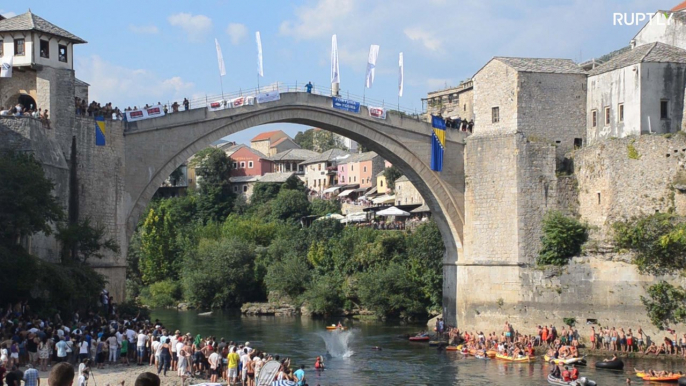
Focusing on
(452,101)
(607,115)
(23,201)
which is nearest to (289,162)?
(452,101)

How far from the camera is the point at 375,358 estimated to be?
1510 inches

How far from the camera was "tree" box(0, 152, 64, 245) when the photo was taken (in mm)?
28219

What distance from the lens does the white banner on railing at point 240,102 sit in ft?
131

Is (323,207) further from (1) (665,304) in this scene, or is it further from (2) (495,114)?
(1) (665,304)

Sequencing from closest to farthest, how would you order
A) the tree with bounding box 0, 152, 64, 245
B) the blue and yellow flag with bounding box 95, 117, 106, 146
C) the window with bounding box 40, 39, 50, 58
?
the tree with bounding box 0, 152, 64, 245 → the window with bounding box 40, 39, 50, 58 → the blue and yellow flag with bounding box 95, 117, 106, 146

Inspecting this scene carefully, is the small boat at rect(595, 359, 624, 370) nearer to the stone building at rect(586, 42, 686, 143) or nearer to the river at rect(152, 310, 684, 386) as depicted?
the river at rect(152, 310, 684, 386)

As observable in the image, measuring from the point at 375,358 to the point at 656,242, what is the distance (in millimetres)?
11822

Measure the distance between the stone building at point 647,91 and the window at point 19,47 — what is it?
23320mm

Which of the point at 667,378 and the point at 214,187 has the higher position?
the point at 214,187

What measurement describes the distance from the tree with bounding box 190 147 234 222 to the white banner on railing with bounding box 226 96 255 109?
4798 cm

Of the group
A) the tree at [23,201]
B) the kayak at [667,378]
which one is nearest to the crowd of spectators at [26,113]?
the tree at [23,201]

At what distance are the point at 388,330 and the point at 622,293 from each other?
13.7 metres

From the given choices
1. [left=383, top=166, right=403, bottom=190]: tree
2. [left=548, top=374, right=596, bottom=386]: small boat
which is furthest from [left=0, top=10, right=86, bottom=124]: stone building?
[left=383, top=166, right=403, bottom=190]: tree

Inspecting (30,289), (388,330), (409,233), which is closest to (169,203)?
(409,233)
